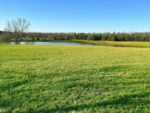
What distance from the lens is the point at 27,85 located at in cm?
355

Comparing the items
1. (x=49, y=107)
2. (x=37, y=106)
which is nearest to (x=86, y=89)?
(x=49, y=107)

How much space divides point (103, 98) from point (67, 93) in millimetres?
1014

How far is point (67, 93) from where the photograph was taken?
9.98ft

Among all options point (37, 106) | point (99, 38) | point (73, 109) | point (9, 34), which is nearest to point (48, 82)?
point (37, 106)

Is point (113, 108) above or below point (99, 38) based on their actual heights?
below

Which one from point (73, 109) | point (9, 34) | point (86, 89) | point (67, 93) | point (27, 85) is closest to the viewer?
point (73, 109)

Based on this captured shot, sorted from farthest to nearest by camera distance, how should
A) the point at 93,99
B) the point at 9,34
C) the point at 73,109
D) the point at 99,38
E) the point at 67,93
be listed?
the point at 99,38 → the point at 9,34 → the point at 67,93 → the point at 93,99 → the point at 73,109

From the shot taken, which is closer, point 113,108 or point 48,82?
point 113,108

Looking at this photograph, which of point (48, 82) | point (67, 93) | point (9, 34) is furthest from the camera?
point (9, 34)

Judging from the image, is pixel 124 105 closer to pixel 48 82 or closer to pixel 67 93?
pixel 67 93

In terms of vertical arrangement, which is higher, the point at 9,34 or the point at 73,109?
the point at 9,34

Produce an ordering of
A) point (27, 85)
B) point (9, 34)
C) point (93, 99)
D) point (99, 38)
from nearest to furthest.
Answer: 1. point (93, 99)
2. point (27, 85)
3. point (9, 34)
4. point (99, 38)

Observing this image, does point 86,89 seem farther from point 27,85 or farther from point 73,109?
point 27,85

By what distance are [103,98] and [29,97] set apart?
2.00 metres
